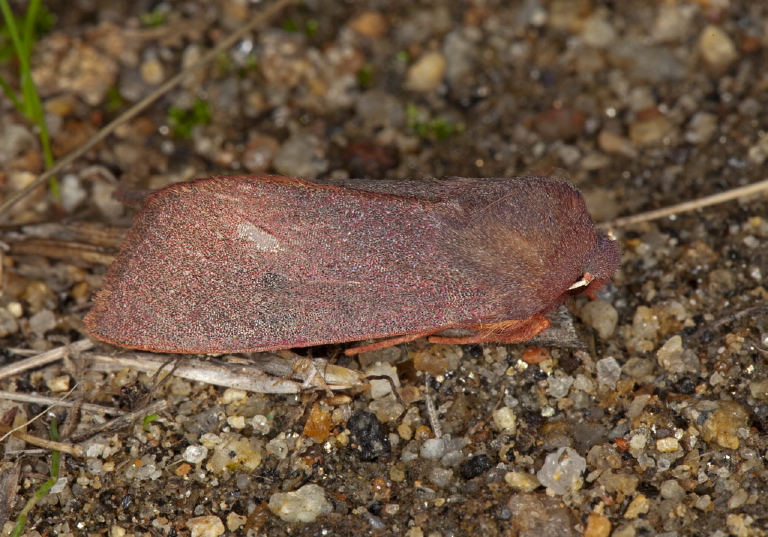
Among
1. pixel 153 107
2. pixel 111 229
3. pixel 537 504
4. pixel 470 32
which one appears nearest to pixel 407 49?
pixel 470 32

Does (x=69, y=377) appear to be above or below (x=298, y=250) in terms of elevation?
below

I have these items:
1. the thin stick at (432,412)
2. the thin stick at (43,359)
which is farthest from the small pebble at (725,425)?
the thin stick at (43,359)

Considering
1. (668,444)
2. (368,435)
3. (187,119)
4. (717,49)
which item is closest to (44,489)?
(368,435)

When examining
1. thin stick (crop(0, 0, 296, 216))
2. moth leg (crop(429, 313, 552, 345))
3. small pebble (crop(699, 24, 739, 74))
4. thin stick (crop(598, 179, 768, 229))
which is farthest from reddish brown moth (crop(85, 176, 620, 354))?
small pebble (crop(699, 24, 739, 74))

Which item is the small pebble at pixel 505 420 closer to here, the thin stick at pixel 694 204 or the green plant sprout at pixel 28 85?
the thin stick at pixel 694 204

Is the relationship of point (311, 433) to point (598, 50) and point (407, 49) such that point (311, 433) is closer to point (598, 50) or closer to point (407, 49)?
point (407, 49)

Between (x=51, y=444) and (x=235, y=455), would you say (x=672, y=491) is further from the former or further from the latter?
(x=51, y=444)
